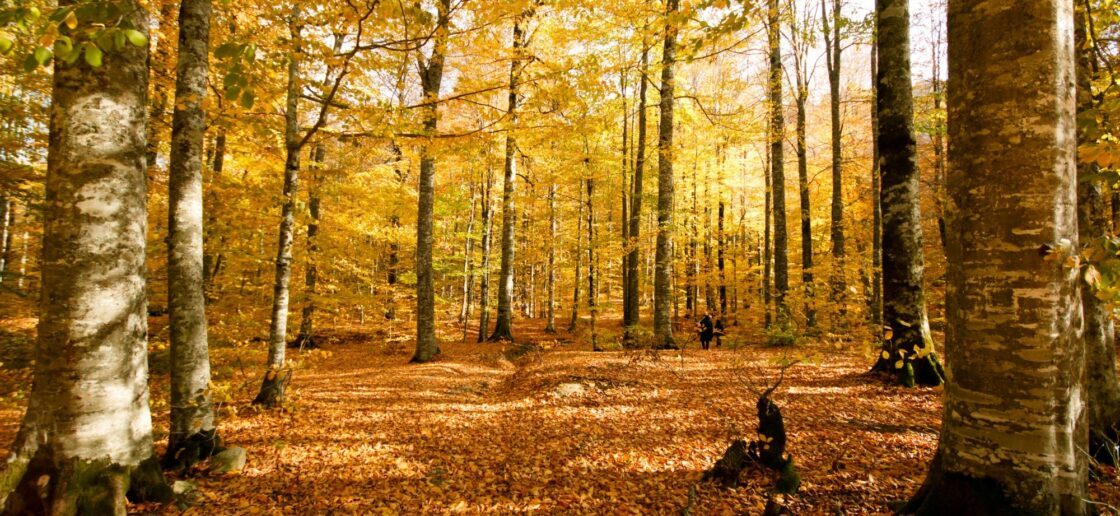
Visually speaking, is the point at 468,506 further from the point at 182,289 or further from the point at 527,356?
the point at 527,356

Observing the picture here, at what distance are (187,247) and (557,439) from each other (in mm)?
4502

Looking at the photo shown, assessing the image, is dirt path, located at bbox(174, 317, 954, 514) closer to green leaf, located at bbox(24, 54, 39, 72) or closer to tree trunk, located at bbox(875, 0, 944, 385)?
tree trunk, located at bbox(875, 0, 944, 385)

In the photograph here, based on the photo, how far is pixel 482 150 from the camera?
7227 mm

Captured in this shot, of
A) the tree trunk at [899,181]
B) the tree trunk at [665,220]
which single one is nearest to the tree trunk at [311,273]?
the tree trunk at [665,220]

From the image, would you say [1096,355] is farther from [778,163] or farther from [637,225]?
[637,225]

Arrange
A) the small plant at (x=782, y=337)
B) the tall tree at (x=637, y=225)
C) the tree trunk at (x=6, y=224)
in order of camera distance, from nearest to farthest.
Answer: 1. the small plant at (x=782, y=337)
2. the tall tree at (x=637, y=225)
3. the tree trunk at (x=6, y=224)

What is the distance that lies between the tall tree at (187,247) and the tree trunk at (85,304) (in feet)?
4.73

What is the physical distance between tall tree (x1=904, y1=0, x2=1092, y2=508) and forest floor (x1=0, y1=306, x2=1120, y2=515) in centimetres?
127

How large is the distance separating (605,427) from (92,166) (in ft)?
17.8

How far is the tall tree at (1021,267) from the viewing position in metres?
1.98

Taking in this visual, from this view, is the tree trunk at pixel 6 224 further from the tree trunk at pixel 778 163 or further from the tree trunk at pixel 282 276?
the tree trunk at pixel 778 163

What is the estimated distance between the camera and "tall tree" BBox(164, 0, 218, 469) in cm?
434

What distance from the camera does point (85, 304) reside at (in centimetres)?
284

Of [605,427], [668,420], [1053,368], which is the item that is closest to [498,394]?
[605,427]
